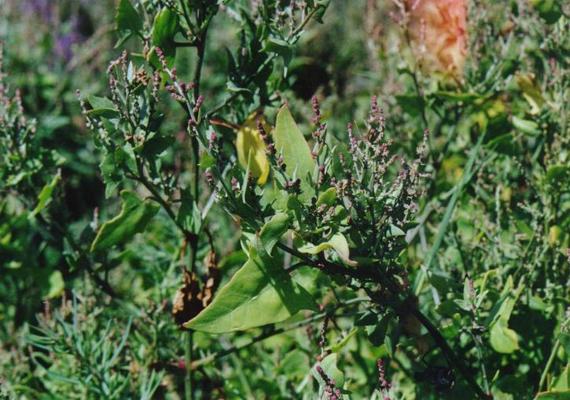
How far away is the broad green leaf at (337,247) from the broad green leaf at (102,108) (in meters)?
0.36

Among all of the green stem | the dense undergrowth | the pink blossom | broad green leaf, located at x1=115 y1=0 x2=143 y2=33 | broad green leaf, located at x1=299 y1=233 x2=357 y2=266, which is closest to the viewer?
broad green leaf, located at x1=299 y1=233 x2=357 y2=266

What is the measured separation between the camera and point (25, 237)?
5.84 feet

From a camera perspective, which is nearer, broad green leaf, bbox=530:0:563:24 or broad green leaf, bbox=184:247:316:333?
broad green leaf, bbox=184:247:316:333

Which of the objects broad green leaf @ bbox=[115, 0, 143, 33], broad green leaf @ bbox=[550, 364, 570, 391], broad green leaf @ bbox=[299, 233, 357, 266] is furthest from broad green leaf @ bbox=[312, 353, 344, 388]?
broad green leaf @ bbox=[115, 0, 143, 33]

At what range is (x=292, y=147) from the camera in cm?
104

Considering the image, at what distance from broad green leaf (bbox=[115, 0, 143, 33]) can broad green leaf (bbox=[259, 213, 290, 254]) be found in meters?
0.44

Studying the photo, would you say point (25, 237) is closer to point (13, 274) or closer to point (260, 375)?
point (13, 274)

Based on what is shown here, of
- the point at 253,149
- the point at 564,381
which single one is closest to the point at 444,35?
the point at 253,149

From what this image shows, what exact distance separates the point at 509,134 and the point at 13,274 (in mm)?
1087

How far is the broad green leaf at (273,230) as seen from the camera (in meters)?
0.96

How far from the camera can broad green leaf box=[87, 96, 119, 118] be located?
110 cm

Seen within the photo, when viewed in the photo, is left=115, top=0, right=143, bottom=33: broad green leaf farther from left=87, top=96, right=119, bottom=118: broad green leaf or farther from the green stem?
the green stem

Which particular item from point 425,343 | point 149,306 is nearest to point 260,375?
point 149,306

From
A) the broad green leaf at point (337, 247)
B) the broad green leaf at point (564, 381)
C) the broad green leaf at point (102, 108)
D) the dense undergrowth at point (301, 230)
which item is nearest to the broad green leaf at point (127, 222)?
the dense undergrowth at point (301, 230)
